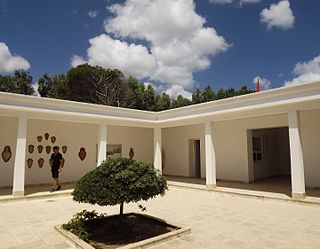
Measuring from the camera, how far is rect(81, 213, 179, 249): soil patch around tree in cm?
426

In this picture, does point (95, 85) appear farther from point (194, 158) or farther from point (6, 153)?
point (6, 153)

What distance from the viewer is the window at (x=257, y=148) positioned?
12.0 m

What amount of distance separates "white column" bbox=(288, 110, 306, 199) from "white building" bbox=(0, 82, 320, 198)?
2cm

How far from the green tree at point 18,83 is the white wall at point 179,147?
60.5ft

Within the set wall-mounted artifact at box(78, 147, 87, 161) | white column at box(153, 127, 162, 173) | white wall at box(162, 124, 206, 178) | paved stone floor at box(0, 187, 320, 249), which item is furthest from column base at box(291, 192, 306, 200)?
wall-mounted artifact at box(78, 147, 87, 161)

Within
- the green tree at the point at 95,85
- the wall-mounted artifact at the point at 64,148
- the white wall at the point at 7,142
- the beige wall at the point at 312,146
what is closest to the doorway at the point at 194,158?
the beige wall at the point at 312,146

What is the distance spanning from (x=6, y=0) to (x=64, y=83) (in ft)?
49.8

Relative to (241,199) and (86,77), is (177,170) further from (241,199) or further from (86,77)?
(86,77)

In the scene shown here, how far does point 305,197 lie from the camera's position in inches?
287

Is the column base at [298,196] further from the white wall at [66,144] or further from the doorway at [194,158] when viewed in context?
the white wall at [66,144]

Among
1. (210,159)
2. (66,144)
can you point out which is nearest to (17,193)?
(66,144)

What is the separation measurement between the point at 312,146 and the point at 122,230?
25.7ft

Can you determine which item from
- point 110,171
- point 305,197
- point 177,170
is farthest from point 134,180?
point 177,170

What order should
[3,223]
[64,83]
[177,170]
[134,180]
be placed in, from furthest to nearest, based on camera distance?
[64,83]
[177,170]
[3,223]
[134,180]
